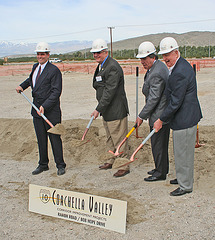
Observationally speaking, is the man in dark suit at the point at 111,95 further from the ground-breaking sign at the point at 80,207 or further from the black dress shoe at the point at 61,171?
the ground-breaking sign at the point at 80,207

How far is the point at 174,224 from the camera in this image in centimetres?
342

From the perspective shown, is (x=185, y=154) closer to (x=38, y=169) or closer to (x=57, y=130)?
(x=57, y=130)

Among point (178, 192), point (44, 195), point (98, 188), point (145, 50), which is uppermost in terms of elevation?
point (145, 50)

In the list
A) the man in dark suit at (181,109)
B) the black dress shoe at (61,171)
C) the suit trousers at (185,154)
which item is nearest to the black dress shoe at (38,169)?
the black dress shoe at (61,171)

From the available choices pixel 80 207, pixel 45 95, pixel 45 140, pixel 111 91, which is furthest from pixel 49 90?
pixel 80 207

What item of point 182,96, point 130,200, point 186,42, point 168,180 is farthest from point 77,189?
point 186,42

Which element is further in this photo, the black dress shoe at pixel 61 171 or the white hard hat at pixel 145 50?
the black dress shoe at pixel 61 171

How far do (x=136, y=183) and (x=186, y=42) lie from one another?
135423mm

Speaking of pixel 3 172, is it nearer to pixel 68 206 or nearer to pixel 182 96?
pixel 68 206

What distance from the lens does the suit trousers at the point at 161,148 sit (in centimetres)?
440

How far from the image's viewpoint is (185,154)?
3924 millimetres

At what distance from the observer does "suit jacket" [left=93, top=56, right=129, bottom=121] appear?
465 cm

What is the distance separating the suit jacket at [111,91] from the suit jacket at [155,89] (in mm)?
526

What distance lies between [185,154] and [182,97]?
0.77 meters
